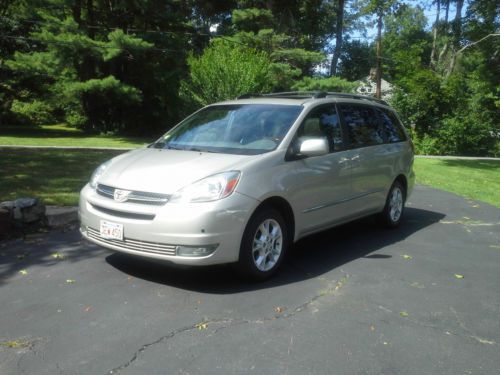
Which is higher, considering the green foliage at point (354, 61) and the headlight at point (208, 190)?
the green foliage at point (354, 61)

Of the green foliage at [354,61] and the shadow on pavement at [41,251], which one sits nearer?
the shadow on pavement at [41,251]

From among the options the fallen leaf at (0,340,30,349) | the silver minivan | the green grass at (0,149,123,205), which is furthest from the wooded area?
the fallen leaf at (0,340,30,349)

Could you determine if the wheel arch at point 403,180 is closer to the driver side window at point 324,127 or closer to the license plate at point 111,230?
the driver side window at point 324,127

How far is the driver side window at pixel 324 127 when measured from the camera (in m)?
5.64

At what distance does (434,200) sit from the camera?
10.2 metres

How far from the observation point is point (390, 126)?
7473 millimetres

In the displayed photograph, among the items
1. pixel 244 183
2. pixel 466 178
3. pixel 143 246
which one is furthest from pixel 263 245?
Answer: pixel 466 178

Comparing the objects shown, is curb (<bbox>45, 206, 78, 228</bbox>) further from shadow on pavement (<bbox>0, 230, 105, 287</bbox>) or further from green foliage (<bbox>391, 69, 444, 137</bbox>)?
green foliage (<bbox>391, 69, 444, 137</bbox>)

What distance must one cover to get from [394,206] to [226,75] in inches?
714

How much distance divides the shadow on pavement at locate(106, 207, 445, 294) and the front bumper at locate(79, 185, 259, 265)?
0.95ft

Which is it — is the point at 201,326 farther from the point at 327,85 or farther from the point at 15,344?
the point at 327,85

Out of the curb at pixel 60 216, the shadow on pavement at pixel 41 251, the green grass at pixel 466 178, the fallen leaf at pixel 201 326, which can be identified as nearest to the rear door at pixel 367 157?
the fallen leaf at pixel 201 326

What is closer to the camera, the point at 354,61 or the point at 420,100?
the point at 420,100

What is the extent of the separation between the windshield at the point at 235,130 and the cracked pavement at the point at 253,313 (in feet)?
4.17
